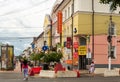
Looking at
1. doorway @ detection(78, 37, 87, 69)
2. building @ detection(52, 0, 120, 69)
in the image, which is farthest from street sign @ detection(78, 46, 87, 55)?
doorway @ detection(78, 37, 87, 69)

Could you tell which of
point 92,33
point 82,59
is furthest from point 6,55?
point 92,33

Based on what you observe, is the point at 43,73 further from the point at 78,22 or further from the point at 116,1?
the point at 116,1

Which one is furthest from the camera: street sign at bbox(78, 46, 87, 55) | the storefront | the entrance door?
the entrance door

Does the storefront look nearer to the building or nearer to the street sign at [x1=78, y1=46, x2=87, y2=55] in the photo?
the building

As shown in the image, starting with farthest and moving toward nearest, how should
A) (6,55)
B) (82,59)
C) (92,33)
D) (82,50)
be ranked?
(82,59), (92,33), (6,55), (82,50)

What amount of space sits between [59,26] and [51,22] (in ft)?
79.8

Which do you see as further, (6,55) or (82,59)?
(82,59)

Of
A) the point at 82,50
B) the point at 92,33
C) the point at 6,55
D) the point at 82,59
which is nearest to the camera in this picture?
the point at 82,50

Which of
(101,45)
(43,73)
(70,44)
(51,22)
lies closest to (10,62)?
(70,44)

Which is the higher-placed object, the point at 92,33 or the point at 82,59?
the point at 92,33

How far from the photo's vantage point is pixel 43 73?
45.3m

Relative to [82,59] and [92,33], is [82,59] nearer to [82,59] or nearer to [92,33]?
[82,59]

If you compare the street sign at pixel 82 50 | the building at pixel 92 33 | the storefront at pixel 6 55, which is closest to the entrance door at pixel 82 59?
the building at pixel 92 33

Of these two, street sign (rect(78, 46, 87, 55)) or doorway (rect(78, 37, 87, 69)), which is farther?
doorway (rect(78, 37, 87, 69))
